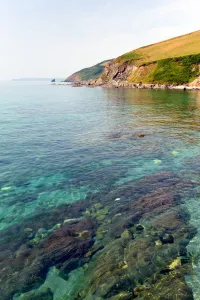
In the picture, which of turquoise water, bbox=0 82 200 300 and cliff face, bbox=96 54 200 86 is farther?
cliff face, bbox=96 54 200 86

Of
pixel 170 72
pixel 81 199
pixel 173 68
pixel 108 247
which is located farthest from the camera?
pixel 173 68

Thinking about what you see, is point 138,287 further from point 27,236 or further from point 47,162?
point 47,162

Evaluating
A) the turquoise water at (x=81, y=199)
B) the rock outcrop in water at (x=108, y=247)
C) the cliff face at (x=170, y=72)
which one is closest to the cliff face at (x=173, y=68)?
the cliff face at (x=170, y=72)

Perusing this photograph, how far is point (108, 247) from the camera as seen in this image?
1533 cm

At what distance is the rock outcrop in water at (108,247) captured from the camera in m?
12.5

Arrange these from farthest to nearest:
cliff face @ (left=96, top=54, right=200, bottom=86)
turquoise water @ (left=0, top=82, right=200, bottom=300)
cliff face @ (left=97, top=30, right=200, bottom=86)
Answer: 1. cliff face @ (left=97, top=30, right=200, bottom=86)
2. cliff face @ (left=96, top=54, right=200, bottom=86)
3. turquoise water @ (left=0, top=82, right=200, bottom=300)

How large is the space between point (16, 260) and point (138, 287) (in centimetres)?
776

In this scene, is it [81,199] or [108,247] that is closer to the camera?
[108,247]

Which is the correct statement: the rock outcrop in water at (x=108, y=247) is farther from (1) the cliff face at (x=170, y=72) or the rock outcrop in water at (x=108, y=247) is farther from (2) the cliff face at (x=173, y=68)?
(2) the cliff face at (x=173, y=68)

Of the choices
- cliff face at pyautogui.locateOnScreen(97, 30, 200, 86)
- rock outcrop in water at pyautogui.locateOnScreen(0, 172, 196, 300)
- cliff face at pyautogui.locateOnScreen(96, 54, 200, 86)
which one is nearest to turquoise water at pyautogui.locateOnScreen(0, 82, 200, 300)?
rock outcrop in water at pyautogui.locateOnScreen(0, 172, 196, 300)

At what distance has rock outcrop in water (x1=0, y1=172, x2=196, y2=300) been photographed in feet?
40.9

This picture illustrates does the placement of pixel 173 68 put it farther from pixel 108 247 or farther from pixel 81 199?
pixel 108 247

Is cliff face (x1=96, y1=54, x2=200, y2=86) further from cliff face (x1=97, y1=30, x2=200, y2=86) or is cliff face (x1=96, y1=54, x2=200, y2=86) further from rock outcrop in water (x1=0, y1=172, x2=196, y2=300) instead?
rock outcrop in water (x1=0, y1=172, x2=196, y2=300)

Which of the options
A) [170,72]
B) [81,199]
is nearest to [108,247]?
[81,199]
